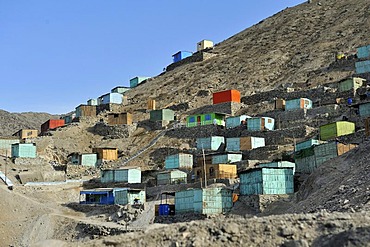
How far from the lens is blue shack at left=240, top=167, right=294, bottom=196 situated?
28922mm

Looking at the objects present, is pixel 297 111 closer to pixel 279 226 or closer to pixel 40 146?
pixel 40 146

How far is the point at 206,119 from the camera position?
48531 millimetres

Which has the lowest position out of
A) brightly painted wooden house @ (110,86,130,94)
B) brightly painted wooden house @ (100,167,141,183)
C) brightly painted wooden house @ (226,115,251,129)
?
brightly painted wooden house @ (100,167,141,183)

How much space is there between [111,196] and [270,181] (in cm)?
1389

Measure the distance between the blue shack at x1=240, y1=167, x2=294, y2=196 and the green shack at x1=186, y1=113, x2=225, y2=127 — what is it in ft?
61.7

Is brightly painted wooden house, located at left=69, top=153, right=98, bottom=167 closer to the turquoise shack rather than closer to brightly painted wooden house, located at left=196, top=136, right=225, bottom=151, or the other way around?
brightly painted wooden house, located at left=196, top=136, right=225, bottom=151

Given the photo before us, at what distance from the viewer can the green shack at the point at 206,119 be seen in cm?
4832

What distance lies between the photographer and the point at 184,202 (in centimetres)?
3089

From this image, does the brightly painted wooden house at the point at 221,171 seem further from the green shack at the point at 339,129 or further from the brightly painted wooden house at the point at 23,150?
the brightly painted wooden house at the point at 23,150

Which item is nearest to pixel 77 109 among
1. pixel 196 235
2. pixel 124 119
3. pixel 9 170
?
pixel 124 119

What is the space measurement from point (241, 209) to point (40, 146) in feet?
96.2

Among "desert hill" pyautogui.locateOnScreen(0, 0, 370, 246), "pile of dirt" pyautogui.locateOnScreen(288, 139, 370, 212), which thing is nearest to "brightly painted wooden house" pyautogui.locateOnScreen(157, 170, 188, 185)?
"desert hill" pyautogui.locateOnScreen(0, 0, 370, 246)

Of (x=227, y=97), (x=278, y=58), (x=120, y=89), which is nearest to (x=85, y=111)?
(x=120, y=89)

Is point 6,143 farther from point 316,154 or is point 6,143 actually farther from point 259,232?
point 259,232
